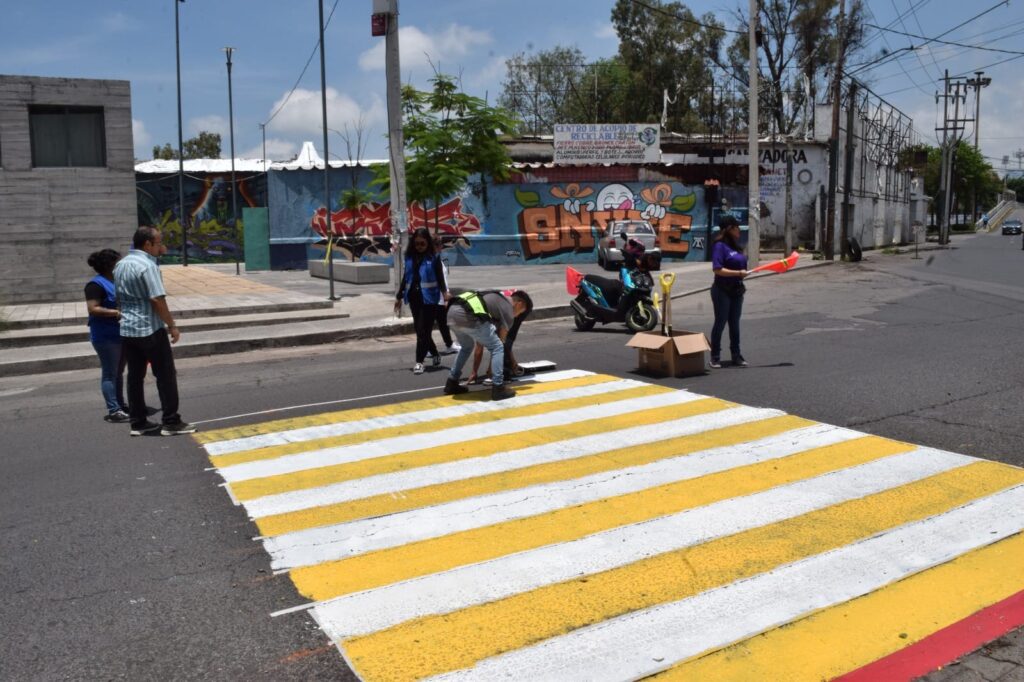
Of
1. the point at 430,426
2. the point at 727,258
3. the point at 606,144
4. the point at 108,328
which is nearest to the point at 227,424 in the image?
the point at 108,328

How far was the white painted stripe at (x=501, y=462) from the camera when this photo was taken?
19.6ft

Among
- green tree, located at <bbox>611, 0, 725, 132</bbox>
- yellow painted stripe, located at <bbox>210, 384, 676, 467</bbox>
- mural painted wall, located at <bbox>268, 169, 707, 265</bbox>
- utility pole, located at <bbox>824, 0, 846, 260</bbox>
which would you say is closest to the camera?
yellow painted stripe, located at <bbox>210, 384, 676, 467</bbox>

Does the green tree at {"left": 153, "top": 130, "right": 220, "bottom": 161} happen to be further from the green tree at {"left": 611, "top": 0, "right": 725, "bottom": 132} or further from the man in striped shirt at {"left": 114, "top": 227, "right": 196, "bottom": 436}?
the man in striped shirt at {"left": 114, "top": 227, "right": 196, "bottom": 436}

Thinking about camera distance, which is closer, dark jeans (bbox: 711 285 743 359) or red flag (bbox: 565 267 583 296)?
dark jeans (bbox: 711 285 743 359)

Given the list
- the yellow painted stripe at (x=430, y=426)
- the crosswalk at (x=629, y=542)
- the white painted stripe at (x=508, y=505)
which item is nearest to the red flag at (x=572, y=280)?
the yellow painted stripe at (x=430, y=426)

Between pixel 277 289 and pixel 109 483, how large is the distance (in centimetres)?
1616

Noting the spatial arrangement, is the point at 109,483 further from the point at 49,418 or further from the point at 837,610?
the point at 837,610

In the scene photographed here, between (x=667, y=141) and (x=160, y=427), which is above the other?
(x=667, y=141)

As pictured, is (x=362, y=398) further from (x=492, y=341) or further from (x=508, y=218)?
(x=508, y=218)

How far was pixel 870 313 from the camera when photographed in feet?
54.1

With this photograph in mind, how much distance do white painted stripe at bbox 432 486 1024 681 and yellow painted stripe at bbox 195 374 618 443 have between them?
15.1ft

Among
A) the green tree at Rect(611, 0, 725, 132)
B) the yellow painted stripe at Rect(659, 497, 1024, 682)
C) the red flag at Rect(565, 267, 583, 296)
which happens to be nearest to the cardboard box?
the red flag at Rect(565, 267, 583, 296)

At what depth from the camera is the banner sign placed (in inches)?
1375

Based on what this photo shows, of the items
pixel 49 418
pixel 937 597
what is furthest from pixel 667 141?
pixel 937 597
